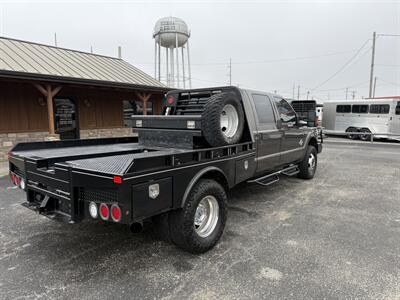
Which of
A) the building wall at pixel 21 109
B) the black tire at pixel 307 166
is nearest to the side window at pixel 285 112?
the black tire at pixel 307 166

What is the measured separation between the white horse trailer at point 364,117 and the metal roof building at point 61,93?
13.2 m

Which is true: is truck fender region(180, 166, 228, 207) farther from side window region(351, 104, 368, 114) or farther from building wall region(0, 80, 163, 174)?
side window region(351, 104, 368, 114)

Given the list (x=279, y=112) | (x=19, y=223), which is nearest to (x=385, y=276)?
(x=279, y=112)

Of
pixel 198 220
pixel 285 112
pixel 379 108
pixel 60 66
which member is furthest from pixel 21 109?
pixel 379 108

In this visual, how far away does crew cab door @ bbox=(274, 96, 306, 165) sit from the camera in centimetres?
525

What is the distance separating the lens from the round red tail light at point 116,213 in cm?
225

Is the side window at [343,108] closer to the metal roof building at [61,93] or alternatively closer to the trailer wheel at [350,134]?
the trailer wheel at [350,134]

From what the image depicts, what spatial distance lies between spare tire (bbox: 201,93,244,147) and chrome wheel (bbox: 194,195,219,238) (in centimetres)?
72

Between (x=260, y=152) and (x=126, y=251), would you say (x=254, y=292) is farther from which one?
(x=260, y=152)

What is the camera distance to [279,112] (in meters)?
5.26

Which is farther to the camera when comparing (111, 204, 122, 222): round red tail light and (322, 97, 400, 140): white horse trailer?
(322, 97, 400, 140): white horse trailer

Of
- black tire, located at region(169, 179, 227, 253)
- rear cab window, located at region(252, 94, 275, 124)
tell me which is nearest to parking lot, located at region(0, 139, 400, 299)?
black tire, located at region(169, 179, 227, 253)

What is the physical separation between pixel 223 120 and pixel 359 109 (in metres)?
17.6

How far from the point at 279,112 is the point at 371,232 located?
8.36 ft
